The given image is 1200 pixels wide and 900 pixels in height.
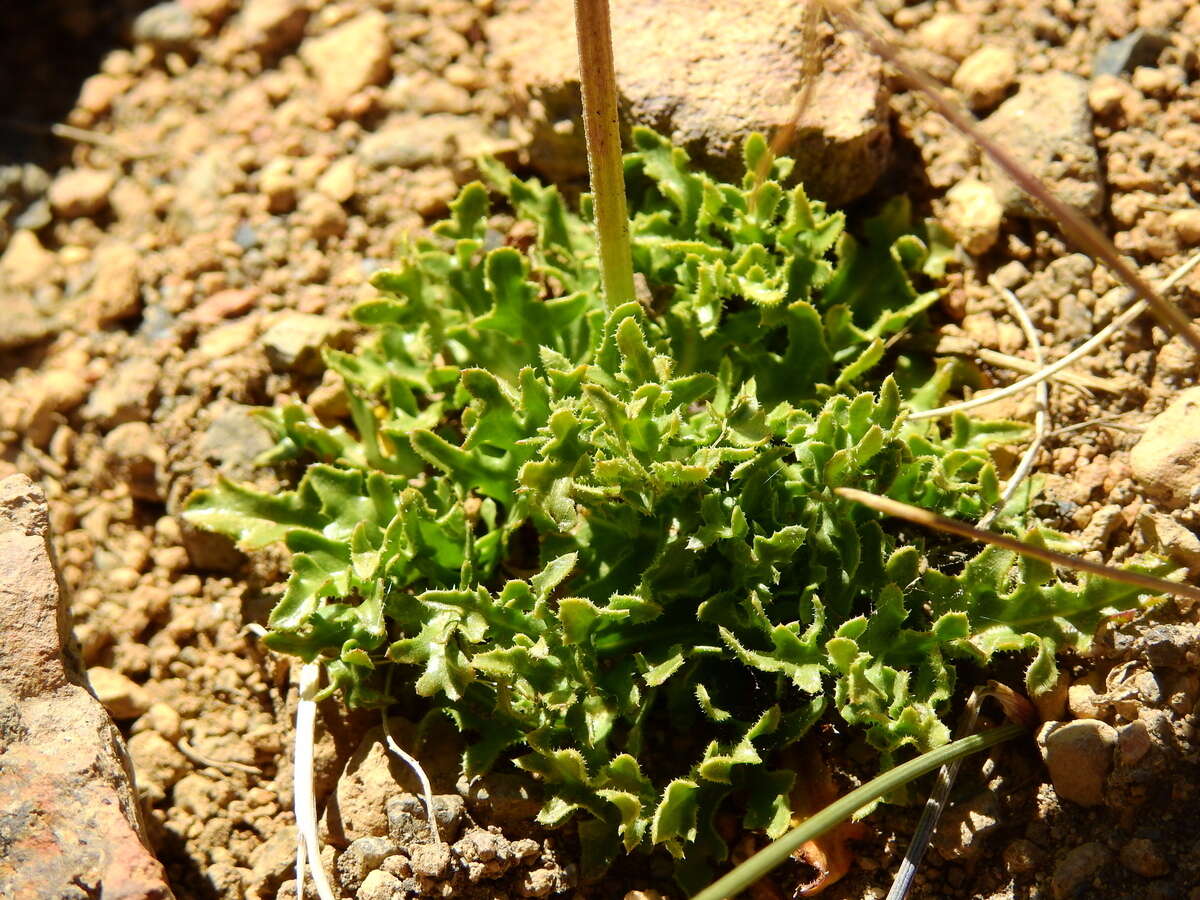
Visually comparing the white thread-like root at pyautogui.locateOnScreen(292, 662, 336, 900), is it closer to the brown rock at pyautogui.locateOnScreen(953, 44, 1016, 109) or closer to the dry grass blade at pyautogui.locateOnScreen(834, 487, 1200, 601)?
the dry grass blade at pyautogui.locateOnScreen(834, 487, 1200, 601)

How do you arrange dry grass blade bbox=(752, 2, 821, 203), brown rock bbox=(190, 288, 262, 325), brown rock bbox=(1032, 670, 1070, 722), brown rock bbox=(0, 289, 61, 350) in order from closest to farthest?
dry grass blade bbox=(752, 2, 821, 203)
brown rock bbox=(1032, 670, 1070, 722)
brown rock bbox=(190, 288, 262, 325)
brown rock bbox=(0, 289, 61, 350)

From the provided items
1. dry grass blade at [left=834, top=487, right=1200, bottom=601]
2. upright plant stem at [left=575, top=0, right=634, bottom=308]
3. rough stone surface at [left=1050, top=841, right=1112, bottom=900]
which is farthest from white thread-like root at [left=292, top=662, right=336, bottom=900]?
rough stone surface at [left=1050, top=841, right=1112, bottom=900]

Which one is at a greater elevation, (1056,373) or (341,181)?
(341,181)

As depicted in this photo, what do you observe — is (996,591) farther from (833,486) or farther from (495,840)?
(495,840)

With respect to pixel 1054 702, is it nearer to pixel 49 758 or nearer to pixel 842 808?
pixel 842 808

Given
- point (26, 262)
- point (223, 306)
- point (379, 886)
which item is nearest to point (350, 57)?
point (223, 306)

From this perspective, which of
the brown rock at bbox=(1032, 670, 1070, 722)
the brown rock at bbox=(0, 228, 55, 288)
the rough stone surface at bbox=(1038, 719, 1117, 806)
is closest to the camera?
the rough stone surface at bbox=(1038, 719, 1117, 806)

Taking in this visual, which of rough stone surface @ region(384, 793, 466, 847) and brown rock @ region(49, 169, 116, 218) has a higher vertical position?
brown rock @ region(49, 169, 116, 218)
